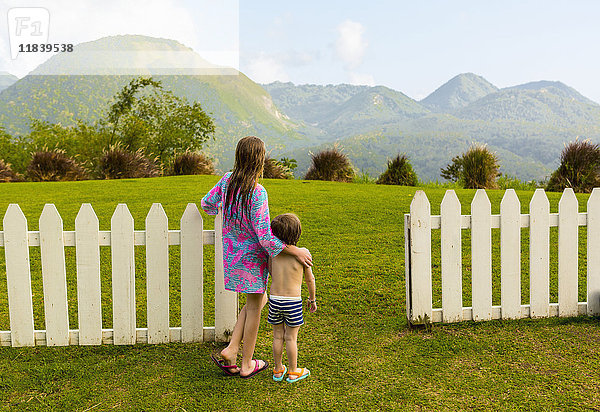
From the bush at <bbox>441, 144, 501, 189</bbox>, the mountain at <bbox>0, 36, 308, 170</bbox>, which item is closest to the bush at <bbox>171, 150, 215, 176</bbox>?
the bush at <bbox>441, 144, 501, 189</bbox>

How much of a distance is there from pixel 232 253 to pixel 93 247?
1.33 metres

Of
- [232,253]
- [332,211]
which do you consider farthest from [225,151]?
[232,253]

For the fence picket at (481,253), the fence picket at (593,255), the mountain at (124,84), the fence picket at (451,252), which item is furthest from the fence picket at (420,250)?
the mountain at (124,84)

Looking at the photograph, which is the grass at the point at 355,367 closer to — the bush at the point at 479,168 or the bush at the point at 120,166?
the bush at the point at 479,168

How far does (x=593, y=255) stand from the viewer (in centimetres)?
507

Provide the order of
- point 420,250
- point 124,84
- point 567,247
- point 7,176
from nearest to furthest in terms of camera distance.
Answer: point 420,250 < point 567,247 < point 7,176 < point 124,84

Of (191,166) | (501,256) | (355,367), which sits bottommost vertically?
(355,367)

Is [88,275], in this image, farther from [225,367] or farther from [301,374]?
[301,374]

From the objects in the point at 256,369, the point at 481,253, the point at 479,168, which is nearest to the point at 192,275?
the point at 256,369

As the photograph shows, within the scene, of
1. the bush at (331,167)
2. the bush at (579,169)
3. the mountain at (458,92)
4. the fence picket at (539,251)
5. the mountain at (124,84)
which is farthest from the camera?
the mountain at (458,92)

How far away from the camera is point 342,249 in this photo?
24.5 ft

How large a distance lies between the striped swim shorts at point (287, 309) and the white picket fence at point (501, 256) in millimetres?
1350

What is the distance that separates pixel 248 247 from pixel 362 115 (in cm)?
15029

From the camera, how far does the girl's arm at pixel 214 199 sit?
396 centimetres
